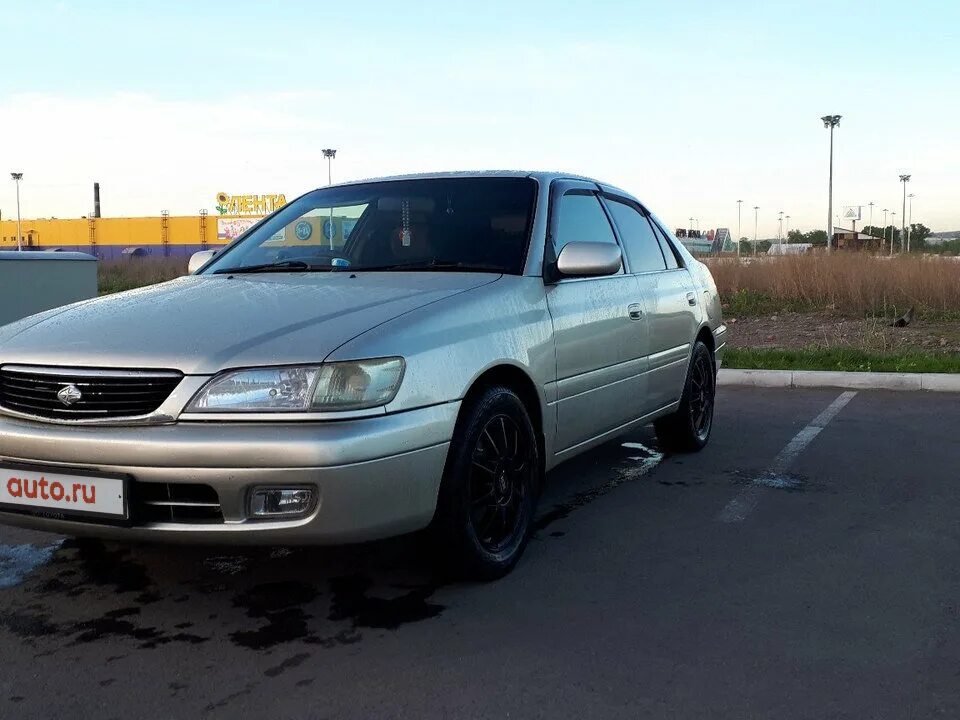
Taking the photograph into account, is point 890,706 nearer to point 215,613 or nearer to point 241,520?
point 241,520

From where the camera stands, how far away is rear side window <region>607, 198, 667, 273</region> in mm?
5117

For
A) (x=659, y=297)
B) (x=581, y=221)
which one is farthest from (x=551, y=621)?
(x=659, y=297)

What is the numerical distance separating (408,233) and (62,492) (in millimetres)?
1897

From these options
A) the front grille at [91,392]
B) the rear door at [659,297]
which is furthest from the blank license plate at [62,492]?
the rear door at [659,297]

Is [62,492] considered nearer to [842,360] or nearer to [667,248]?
[667,248]

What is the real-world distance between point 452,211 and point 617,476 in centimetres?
189

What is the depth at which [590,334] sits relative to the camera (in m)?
4.27

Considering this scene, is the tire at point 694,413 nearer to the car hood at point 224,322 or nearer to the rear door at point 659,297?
the rear door at point 659,297

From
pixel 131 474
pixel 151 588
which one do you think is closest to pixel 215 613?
pixel 151 588

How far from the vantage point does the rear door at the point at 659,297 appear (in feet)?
16.5

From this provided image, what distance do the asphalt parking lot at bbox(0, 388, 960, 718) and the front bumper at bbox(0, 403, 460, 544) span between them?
366mm

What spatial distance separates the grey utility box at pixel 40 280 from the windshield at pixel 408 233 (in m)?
4.12

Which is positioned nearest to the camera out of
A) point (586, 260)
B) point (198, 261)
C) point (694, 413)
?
point (586, 260)

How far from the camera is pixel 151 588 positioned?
351 cm
